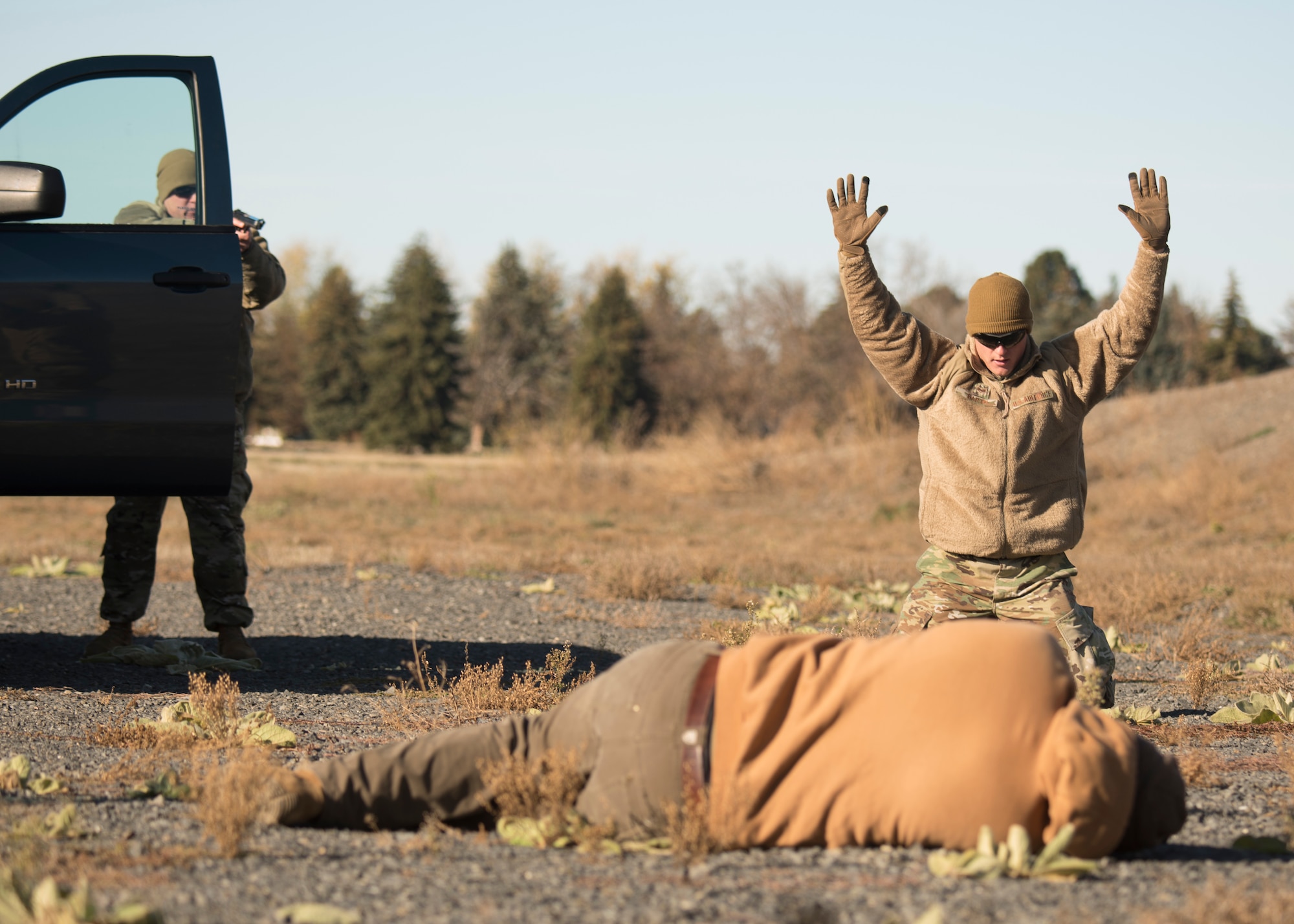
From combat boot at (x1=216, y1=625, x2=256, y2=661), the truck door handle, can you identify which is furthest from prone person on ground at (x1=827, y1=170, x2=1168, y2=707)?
combat boot at (x1=216, y1=625, x2=256, y2=661)

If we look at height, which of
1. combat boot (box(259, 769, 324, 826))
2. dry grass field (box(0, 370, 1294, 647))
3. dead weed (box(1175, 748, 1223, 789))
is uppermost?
combat boot (box(259, 769, 324, 826))

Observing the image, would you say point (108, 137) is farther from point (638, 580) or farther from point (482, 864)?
point (638, 580)

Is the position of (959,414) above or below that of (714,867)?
above

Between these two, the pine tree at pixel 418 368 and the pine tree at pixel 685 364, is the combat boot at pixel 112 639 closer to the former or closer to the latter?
the pine tree at pixel 685 364

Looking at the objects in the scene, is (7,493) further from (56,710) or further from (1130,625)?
(1130,625)

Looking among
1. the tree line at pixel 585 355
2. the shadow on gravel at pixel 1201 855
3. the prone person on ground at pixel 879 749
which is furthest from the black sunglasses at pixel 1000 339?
the tree line at pixel 585 355

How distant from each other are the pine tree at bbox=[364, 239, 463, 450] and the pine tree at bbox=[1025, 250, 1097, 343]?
2552 centimetres

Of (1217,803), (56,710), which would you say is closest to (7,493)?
(56,710)

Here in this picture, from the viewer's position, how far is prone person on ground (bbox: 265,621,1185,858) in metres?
2.94

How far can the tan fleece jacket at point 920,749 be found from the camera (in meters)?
2.93

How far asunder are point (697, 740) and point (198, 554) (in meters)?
4.27

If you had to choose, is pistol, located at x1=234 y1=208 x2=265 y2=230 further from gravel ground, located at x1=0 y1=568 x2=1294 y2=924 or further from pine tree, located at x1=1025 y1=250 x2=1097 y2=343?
pine tree, located at x1=1025 y1=250 x2=1097 y2=343

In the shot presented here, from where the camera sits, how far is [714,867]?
3.00 m

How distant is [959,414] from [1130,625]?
486 centimetres
